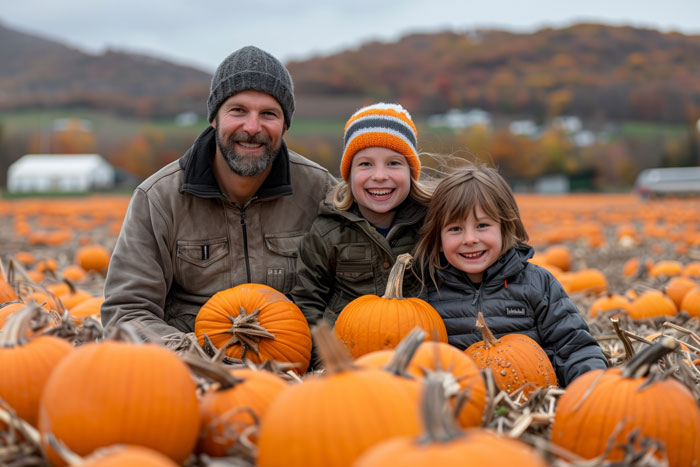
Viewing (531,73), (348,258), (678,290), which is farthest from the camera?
(531,73)

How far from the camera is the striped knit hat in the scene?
4.11m

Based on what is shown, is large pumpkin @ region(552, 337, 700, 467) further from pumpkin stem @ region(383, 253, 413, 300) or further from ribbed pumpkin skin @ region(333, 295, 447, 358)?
pumpkin stem @ region(383, 253, 413, 300)

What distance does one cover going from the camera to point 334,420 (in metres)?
1.75

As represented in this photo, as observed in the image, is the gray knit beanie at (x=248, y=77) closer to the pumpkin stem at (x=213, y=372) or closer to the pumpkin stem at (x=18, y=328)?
the pumpkin stem at (x=18, y=328)

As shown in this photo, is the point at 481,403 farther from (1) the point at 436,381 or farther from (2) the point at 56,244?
(2) the point at 56,244

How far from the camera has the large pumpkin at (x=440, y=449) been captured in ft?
4.82

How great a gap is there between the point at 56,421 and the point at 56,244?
11310 mm

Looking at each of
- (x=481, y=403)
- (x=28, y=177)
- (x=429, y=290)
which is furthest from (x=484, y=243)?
(x=28, y=177)

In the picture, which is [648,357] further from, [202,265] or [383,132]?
[202,265]

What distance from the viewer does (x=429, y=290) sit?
3.96 m

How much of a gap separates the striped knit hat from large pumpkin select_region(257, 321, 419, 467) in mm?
2397

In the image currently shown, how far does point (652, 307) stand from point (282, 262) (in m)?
3.03

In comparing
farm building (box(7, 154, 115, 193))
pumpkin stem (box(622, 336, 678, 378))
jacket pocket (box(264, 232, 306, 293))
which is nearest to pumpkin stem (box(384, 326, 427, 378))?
pumpkin stem (box(622, 336, 678, 378))

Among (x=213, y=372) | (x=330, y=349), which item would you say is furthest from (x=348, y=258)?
(x=330, y=349)
